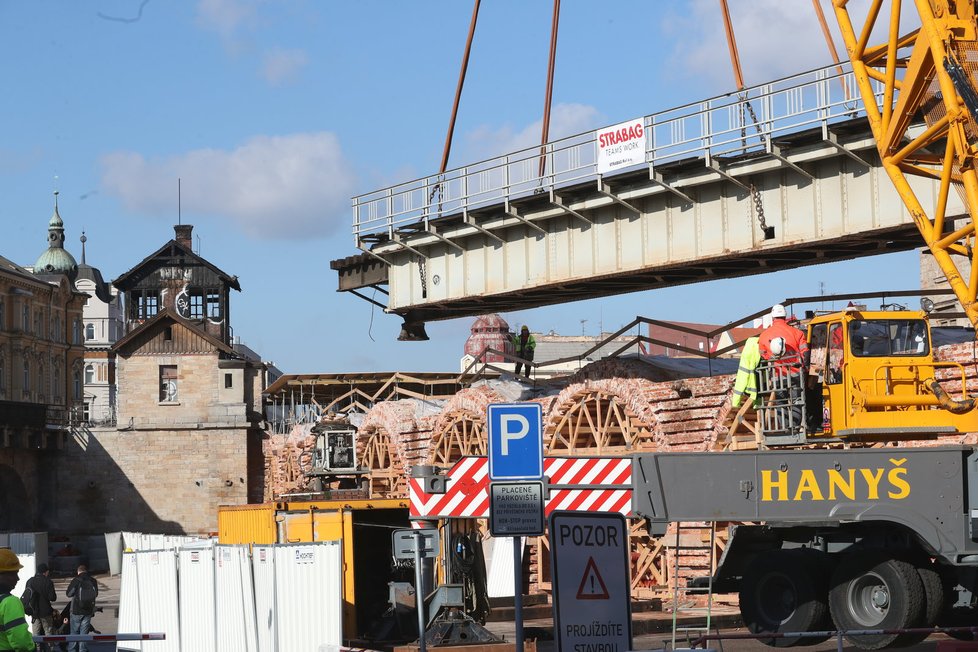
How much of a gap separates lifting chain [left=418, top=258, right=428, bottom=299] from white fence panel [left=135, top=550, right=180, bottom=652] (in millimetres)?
12527

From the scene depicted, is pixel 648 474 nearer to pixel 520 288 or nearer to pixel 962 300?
pixel 962 300

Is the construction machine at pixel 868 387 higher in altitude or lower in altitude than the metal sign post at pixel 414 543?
higher

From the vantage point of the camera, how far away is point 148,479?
71.8 metres

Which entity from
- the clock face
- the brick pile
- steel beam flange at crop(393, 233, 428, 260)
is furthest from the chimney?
steel beam flange at crop(393, 233, 428, 260)

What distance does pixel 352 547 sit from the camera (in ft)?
68.1

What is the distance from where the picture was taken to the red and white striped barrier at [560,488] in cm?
1573

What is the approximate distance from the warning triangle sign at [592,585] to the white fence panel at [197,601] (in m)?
10.2

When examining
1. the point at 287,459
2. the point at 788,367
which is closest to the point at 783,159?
the point at 788,367

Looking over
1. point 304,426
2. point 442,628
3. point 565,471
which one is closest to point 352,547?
point 442,628

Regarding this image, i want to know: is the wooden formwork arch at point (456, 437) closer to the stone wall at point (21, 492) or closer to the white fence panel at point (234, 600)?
the white fence panel at point (234, 600)

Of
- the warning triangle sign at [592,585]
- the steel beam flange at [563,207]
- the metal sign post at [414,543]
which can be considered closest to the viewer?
the warning triangle sign at [592,585]

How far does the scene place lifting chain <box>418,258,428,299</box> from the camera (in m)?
32.8

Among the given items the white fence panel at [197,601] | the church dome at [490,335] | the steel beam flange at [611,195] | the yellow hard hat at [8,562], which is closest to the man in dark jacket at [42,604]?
the white fence panel at [197,601]

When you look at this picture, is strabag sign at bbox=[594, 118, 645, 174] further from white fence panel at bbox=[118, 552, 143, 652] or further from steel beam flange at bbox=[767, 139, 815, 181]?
white fence panel at bbox=[118, 552, 143, 652]
